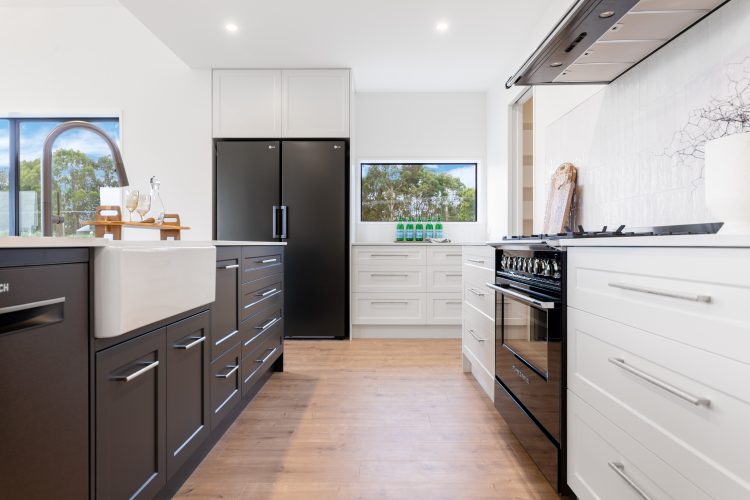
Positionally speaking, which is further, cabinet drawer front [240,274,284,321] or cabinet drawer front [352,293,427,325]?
cabinet drawer front [352,293,427,325]

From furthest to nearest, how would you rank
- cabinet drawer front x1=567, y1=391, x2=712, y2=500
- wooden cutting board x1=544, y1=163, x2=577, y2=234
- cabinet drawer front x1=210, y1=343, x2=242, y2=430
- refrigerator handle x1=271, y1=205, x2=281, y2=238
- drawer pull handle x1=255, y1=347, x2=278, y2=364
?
1. refrigerator handle x1=271, y1=205, x2=281, y2=238
2. wooden cutting board x1=544, y1=163, x2=577, y2=234
3. drawer pull handle x1=255, y1=347, x2=278, y2=364
4. cabinet drawer front x1=210, y1=343, x2=242, y2=430
5. cabinet drawer front x1=567, y1=391, x2=712, y2=500

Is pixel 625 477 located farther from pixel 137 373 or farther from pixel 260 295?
pixel 260 295

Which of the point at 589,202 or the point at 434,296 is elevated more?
the point at 589,202

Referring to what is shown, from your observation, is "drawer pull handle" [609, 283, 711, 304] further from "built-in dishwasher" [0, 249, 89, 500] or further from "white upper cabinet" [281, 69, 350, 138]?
"white upper cabinet" [281, 69, 350, 138]

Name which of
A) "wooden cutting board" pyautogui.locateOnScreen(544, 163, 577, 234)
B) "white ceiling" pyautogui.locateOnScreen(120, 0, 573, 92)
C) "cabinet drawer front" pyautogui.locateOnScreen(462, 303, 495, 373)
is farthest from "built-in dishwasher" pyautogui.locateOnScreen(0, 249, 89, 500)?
"white ceiling" pyautogui.locateOnScreen(120, 0, 573, 92)

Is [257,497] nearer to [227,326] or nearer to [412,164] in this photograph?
[227,326]

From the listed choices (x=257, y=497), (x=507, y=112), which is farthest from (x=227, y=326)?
(x=507, y=112)

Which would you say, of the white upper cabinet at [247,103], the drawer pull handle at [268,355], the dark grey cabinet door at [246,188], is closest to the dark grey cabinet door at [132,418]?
the drawer pull handle at [268,355]

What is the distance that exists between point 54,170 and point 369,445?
4.16 m

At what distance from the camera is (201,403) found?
Result: 161 cm

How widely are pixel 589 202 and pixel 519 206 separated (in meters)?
1.39

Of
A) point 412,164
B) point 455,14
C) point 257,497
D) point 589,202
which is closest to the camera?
point 257,497

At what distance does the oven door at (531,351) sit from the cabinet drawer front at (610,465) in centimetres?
10

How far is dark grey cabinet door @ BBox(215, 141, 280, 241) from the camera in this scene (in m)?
4.00
